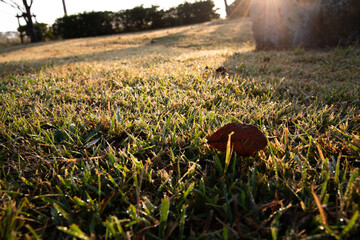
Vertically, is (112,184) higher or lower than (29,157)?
lower

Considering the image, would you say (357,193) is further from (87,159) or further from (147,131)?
(87,159)

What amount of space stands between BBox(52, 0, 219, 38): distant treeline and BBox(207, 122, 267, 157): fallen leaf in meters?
22.4

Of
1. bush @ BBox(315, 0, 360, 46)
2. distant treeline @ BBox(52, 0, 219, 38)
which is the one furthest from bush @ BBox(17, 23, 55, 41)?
bush @ BBox(315, 0, 360, 46)

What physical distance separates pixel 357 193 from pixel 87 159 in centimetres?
110

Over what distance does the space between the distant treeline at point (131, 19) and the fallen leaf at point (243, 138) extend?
22.4 m

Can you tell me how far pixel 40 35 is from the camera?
19.7 metres

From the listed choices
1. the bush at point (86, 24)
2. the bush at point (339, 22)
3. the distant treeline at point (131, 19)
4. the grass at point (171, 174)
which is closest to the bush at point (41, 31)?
the distant treeline at point (131, 19)

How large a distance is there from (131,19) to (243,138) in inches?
917

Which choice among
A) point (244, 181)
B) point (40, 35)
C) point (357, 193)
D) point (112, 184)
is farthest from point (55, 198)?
point (40, 35)

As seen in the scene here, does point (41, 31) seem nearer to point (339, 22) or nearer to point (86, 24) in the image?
point (86, 24)

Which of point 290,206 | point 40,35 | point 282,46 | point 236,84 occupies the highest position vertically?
point 40,35

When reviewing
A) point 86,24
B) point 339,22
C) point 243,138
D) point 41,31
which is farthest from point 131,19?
point 243,138

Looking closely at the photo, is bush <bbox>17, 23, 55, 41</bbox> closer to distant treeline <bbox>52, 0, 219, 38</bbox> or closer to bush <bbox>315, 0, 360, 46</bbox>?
distant treeline <bbox>52, 0, 219, 38</bbox>

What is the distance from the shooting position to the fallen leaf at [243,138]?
88 centimetres
